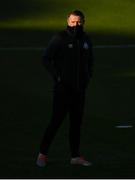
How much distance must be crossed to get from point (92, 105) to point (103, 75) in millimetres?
4628

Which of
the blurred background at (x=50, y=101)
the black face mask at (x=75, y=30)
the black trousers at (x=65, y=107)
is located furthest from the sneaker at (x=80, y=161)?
the black face mask at (x=75, y=30)

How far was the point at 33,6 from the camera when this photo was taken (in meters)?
39.2

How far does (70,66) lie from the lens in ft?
33.3

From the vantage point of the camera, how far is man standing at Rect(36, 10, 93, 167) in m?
10.2

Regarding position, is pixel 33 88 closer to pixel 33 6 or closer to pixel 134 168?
pixel 134 168

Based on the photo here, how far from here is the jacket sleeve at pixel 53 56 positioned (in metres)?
10.1

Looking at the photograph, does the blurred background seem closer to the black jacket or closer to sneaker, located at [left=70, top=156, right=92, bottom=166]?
sneaker, located at [left=70, top=156, right=92, bottom=166]

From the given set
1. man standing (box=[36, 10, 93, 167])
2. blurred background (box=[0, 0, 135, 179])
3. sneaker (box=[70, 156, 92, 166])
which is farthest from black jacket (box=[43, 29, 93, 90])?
blurred background (box=[0, 0, 135, 179])

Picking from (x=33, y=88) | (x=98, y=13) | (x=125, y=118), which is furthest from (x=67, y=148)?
(x=98, y=13)

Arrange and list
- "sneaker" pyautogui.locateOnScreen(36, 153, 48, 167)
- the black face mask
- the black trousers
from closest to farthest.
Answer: the black face mask < the black trousers < "sneaker" pyautogui.locateOnScreen(36, 153, 48, 167)

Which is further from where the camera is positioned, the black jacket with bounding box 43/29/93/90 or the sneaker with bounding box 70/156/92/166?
the sneaker with bounding box 70/156/92/166

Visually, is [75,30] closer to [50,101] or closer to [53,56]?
[53,56]

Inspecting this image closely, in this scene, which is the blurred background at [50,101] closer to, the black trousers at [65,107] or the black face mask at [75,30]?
the black trousers at [65,107]

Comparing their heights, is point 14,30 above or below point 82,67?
below
